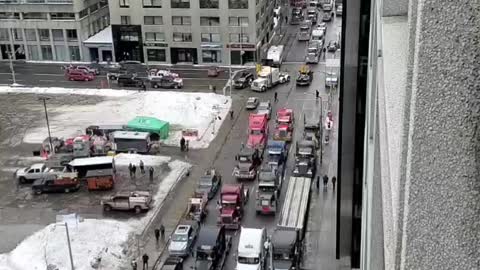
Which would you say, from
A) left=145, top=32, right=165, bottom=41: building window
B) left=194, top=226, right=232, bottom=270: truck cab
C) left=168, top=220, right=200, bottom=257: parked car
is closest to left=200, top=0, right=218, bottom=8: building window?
left=145, top=32, right=165, bottom=41: building window

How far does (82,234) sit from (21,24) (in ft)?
117

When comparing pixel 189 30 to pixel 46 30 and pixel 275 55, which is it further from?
pixel 46 30

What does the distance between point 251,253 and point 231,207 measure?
4.66 meters

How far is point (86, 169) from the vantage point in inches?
1403

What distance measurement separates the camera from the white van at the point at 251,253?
25.8 metres

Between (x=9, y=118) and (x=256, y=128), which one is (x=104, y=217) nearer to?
(x=256, y=128)

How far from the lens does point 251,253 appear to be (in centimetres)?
2592

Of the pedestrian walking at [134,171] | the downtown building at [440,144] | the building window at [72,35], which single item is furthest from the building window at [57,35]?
the downtown building at [440,144]

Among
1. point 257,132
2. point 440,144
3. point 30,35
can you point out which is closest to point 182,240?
point 257,132

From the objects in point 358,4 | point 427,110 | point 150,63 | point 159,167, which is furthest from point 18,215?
point 427,110

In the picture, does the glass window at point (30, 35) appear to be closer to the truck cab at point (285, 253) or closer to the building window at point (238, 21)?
the building window at point (238, 21)

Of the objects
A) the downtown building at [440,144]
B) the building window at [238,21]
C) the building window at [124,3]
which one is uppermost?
the downtown building at [440,144]

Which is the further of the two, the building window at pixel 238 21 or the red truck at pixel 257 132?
the building window at pixel 238 21

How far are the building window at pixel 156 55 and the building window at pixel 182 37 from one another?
5.32ft
